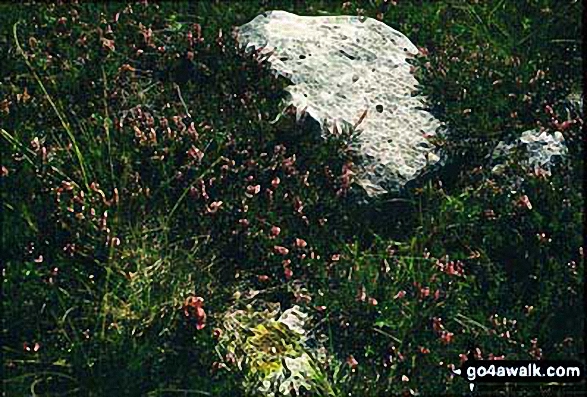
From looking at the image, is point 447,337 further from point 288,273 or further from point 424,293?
point 288,273

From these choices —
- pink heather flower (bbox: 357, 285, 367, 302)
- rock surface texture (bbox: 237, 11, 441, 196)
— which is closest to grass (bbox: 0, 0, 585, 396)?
pink heather flower (bbox: 357, 285, 367, 302)

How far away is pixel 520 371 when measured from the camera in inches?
231

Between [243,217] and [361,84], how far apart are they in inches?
64.6

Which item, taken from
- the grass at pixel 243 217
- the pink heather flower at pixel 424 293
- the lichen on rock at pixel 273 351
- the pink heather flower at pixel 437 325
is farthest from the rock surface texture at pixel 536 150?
the lichen on rock at pixel 273 351

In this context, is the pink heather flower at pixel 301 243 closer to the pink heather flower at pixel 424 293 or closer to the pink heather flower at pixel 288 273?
the pink heather flower at pixel 288 273

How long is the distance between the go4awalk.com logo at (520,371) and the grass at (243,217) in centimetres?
6

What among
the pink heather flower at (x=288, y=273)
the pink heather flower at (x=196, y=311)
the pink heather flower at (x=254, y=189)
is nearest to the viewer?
the pink heather flower at (x=196, y=311)

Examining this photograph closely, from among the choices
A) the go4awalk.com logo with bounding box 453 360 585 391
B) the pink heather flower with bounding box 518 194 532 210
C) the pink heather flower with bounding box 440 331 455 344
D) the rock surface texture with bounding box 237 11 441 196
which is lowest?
the go4awalk.com logo with bounding box 453 360 585 391

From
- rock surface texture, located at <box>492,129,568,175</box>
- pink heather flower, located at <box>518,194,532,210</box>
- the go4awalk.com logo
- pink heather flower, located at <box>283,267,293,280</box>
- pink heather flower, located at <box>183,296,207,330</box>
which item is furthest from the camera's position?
rock surface texture, located at <box>492,129,568,175</box>

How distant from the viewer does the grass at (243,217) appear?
600 cm

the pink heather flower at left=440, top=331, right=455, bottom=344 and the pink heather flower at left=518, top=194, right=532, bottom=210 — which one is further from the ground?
the pink heather flower at left=518, top=194, right=532, bottom=210

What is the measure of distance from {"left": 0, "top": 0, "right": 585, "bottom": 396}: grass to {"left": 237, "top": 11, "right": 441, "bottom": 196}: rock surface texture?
0.15m

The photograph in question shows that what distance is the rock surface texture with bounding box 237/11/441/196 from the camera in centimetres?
724

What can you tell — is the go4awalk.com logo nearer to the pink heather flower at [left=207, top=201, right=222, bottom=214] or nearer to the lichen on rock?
the lichen on rock
